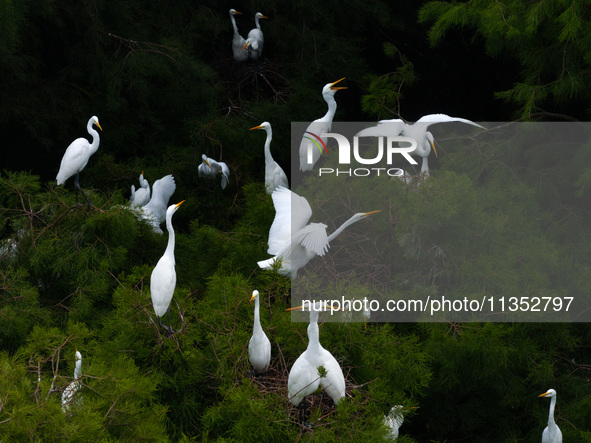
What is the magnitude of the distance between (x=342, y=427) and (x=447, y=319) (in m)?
1.11

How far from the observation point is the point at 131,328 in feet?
9.75

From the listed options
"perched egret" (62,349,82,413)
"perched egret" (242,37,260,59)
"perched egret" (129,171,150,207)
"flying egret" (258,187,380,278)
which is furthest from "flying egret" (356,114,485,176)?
"perched egret" (62,349,82,413)

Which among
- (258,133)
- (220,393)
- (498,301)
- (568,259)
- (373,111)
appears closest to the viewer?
(220,393)

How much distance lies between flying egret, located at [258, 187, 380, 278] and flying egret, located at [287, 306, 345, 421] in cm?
74

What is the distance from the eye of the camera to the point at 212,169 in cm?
482

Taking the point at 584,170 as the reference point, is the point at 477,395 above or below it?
below

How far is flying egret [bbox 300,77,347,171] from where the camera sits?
4.89 metres

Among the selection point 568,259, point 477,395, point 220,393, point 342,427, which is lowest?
point 477,395

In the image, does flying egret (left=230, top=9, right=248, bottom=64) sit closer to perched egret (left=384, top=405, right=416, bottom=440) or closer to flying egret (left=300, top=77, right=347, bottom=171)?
flying egret (left=300, top=77, right=347, bottom=171)

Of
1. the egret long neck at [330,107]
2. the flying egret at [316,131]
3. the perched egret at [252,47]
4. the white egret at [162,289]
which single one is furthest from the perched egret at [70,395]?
the perched egret at [252,47]

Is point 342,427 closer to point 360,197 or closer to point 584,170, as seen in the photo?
point 360,197

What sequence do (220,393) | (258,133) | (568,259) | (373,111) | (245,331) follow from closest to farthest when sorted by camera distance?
1. (220,393)
2. (245,331)
3. (568,259)
4. (373,111)
5. (258,133)

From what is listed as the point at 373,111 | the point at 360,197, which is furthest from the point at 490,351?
the point at 373,111

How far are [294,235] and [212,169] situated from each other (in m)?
1.47
